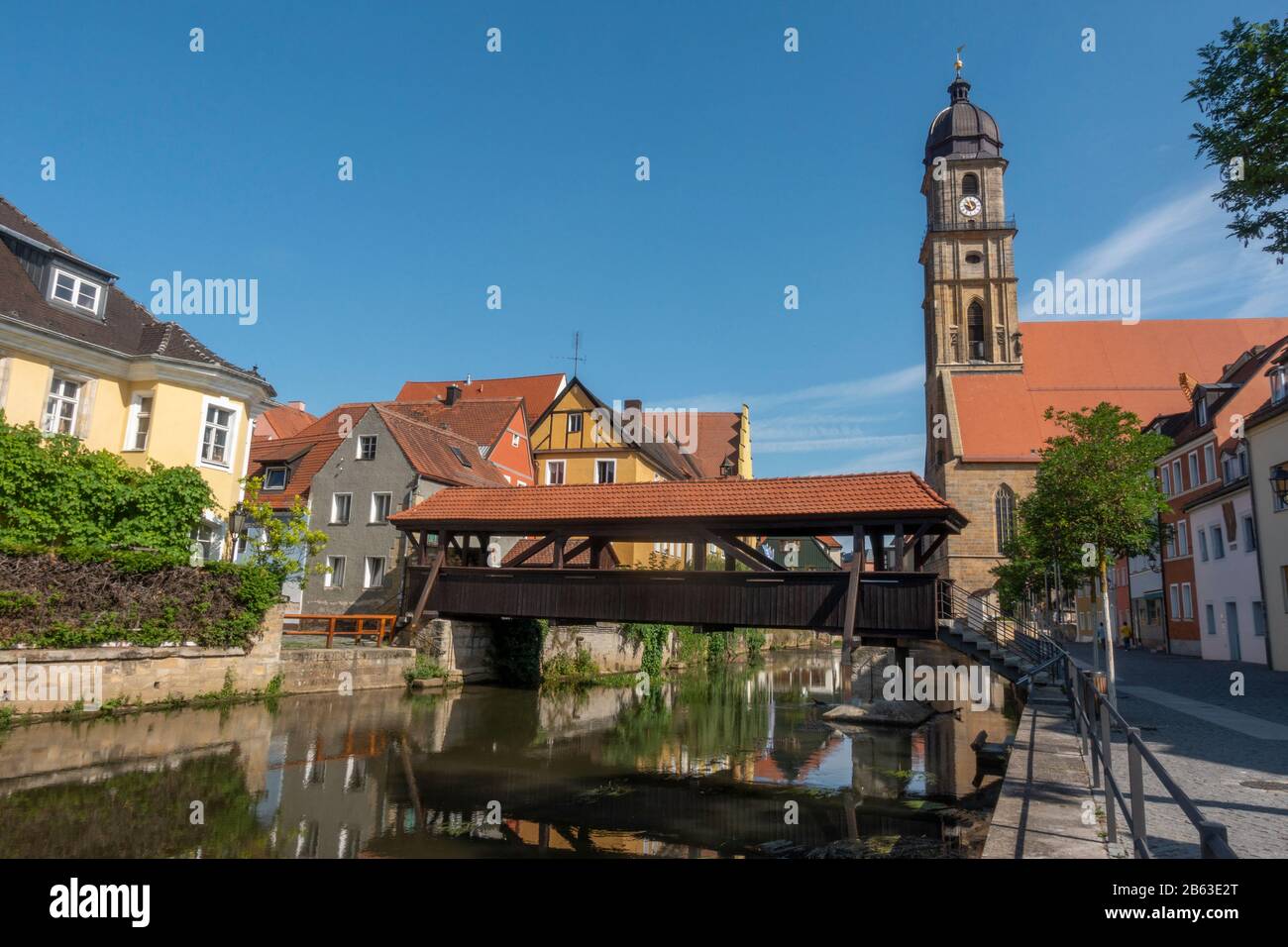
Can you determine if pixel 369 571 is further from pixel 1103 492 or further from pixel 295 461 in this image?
pixel 1103 492

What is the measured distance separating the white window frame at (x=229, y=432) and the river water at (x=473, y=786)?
17.7 ft

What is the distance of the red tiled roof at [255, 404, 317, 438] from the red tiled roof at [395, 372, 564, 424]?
5.59 metres

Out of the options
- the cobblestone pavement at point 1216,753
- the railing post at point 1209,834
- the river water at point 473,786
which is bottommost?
the river water at point 473,786

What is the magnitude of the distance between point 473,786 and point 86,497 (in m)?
10.1

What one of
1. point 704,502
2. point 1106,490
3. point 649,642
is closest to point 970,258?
point 649,642

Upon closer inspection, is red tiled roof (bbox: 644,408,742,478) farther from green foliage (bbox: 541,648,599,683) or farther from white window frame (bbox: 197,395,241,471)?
white window frame (bbox: 197,395,241,471)

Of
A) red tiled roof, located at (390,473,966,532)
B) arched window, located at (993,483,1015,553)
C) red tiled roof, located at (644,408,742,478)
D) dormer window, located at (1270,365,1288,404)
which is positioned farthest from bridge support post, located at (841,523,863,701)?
red tiled roof, located at (644,408,742,478)

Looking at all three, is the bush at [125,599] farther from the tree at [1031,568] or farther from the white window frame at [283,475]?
the tree at [1031,568]

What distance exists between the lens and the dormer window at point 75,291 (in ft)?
54.5

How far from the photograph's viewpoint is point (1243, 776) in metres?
7.65

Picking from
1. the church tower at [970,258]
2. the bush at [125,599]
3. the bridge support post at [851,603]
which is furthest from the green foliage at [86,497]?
the church tower at [970,258]

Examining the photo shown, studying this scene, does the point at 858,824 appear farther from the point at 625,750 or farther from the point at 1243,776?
the point at 625,750
